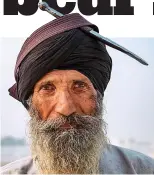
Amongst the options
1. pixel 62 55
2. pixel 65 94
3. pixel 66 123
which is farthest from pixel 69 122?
pixel 62 55

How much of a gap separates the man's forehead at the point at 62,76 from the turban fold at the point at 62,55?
15 millimetres

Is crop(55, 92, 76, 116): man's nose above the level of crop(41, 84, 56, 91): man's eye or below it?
below

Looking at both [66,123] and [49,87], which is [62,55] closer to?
[49,87]

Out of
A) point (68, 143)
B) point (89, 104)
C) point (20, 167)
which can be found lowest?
point (20, 167)

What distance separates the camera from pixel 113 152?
2580mm

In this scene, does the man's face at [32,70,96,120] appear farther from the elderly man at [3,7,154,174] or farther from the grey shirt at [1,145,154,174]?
the grey shirt at [1,145,154,174]

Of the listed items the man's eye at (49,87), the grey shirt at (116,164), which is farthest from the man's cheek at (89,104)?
the grey shirt at (116,164)

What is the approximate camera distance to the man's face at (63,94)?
7.54ft

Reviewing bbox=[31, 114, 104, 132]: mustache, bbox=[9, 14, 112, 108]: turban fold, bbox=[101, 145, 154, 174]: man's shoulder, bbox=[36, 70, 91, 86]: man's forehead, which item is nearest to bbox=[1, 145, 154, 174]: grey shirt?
bbox=[101, 145, 154, 174]: man's shoulder

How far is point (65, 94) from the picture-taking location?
2295 millimetres

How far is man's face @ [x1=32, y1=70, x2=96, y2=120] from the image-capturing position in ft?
7.54

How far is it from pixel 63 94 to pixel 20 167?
0.46 metres

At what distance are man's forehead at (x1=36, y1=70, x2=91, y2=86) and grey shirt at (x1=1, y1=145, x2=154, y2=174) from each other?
15.8 inches

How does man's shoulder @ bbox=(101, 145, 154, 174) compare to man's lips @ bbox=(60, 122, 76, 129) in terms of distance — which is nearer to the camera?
man's lips @ bbox=(60, 122, 76, 129)
